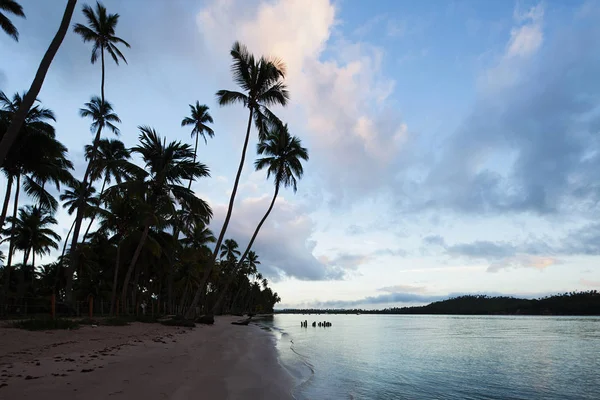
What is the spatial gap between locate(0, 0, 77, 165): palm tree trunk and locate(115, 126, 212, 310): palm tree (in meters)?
13.7

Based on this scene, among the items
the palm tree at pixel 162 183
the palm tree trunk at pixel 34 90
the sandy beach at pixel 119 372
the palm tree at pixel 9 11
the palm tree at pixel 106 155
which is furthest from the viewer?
the palm tree at pixel 106 155

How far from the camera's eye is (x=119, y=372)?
695 centimetres

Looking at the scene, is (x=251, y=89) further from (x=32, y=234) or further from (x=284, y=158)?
(x=32, y=234)

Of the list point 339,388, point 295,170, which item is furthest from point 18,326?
point 295,170

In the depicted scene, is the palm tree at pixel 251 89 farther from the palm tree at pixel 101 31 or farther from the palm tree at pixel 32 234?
the palm tree at pixel 32 234

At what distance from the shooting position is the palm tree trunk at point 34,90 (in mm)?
9508

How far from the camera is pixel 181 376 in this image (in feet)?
23.8

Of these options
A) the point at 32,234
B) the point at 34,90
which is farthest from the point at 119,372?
the point at 32,234

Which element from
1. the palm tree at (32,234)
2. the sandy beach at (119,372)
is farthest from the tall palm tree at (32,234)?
the sandy beach at (119,372)

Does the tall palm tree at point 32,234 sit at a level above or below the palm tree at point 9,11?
below

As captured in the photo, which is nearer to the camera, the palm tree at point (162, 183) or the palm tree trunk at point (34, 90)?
the palm tree trunk at point (34, 90)

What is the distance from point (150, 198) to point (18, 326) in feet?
44.2

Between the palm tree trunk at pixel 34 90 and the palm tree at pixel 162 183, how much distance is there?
541 inches

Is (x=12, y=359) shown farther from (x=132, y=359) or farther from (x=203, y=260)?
(x=203, y=260)
